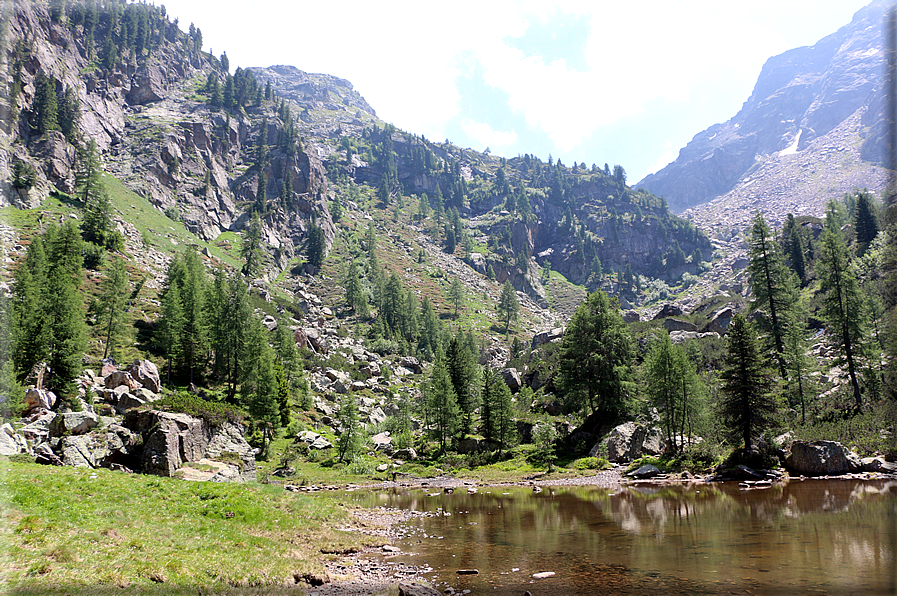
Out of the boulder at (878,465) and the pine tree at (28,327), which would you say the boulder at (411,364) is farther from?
the boulder at (878,465)

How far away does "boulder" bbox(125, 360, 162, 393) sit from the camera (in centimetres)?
5169

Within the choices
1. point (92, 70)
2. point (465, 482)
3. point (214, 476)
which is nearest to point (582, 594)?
point (214, 476)

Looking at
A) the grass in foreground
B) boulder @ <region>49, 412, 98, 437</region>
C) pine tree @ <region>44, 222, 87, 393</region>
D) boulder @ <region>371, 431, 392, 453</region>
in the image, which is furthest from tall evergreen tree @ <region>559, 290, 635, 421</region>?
pine tree @ <region>44, 222, 87, 393</region>

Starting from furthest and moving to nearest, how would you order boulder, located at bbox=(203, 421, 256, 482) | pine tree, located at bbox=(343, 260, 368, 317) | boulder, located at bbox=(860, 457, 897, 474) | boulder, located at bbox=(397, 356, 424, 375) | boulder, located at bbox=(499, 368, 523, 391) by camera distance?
pine tree, located at bbox=(343, 260, 368, 317)
boulder, located at bbox=(397, 356, 424, 375)
boulder, located at bbox=(499, 368, 523, 391)
boulder, located at bbox=(203, 421, 256, 482)
boulder, located at bbox=(860, 457, 897, 474)

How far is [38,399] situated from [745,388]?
59656mm

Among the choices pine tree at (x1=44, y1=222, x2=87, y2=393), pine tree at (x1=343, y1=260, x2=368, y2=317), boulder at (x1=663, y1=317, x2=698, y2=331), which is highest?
pine tree at (x1=343, y1=260, x2=368, y2=317)

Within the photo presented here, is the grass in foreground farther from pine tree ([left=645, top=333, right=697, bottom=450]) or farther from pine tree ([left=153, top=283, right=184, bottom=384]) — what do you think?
pine tree ([left=153, top=283, right=184, bottom=384])

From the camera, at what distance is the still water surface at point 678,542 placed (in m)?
12.5

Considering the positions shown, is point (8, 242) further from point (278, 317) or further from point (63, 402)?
point (63, 402)

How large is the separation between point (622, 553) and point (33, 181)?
143 m

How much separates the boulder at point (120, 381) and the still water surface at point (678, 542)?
40010 millimetres

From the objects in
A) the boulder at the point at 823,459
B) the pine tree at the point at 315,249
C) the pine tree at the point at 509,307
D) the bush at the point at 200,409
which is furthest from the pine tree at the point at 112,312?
the pine tree at the point at 509,307

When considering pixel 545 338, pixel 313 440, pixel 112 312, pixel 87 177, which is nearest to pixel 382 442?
pixel 313 440

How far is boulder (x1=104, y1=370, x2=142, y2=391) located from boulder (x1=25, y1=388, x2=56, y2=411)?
11.2m
